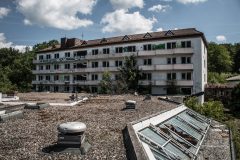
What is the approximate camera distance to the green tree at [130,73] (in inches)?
2313

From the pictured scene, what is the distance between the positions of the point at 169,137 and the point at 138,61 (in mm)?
50645

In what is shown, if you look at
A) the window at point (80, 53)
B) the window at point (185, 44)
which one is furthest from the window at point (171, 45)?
the window at point (80, 53)

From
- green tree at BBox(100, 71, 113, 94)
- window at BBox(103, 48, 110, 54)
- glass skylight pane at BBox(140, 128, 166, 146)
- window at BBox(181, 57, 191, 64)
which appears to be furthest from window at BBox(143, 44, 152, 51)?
glass skylight pane at BBox(140, 128, 166, 146)

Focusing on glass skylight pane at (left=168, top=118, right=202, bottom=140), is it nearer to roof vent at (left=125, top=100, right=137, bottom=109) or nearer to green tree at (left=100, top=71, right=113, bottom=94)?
roof vent at (left=125, top=100, right=137, bottom=109)

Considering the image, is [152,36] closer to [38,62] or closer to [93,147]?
[38,62]

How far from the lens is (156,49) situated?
59.2 m

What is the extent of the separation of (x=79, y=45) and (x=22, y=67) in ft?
93.1

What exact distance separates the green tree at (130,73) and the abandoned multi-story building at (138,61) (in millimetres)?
1481

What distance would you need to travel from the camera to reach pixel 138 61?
6234 cm

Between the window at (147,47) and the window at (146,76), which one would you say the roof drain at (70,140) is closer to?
the window at (146,76)

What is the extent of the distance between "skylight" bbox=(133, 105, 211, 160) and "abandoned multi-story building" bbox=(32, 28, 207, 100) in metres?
38.6

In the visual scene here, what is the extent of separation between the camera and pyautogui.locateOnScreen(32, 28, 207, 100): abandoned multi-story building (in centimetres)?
5491

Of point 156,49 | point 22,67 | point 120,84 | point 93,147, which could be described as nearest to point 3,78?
point 22,67

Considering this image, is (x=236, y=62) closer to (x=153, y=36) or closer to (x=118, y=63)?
(x=153, y=36)
